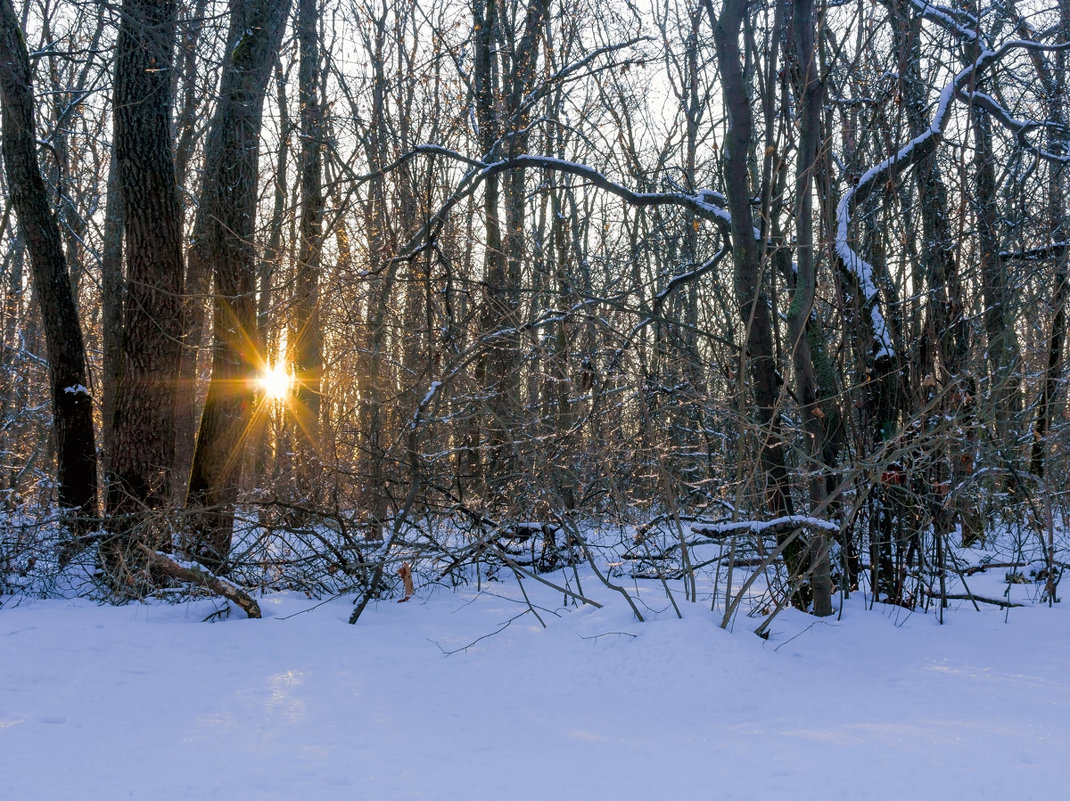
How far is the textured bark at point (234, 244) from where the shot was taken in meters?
7.66

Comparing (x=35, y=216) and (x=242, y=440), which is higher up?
(x=35, y=216)

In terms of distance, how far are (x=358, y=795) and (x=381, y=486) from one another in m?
4.27

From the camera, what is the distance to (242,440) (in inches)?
322

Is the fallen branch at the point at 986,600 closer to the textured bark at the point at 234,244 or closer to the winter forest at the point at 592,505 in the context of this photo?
the winter forest at the point at 592,505

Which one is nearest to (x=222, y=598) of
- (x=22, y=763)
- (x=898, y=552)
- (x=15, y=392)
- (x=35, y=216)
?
(x=22, y=763)

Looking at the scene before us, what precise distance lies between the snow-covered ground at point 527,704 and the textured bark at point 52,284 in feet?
5.15

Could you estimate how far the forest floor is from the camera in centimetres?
296

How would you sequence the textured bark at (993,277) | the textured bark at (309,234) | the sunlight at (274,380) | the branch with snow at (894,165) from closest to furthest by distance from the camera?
the branch with snow at (894,165) < the textured bark at (993,277) < the textured bark at (309,234) < the sunlight at (274,380)

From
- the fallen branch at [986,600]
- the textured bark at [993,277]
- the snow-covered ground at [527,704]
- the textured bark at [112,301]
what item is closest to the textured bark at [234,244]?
the snow-covered ground at [527,704]

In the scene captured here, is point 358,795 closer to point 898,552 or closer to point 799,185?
point 898,552

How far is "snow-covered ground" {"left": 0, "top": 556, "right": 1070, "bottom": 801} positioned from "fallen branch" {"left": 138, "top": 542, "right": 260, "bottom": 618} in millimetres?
132

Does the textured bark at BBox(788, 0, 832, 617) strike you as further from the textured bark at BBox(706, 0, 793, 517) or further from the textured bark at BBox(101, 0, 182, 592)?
the textured bark at BBox(101, 0, 182, 592)

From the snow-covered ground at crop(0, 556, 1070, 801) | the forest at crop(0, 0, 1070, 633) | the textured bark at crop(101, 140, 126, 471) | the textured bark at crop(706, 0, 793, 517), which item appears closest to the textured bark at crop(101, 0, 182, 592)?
the forest at crop(0, 0, 1070, 633)

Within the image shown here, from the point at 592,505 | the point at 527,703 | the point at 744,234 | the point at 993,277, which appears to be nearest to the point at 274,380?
the point at 592,505
